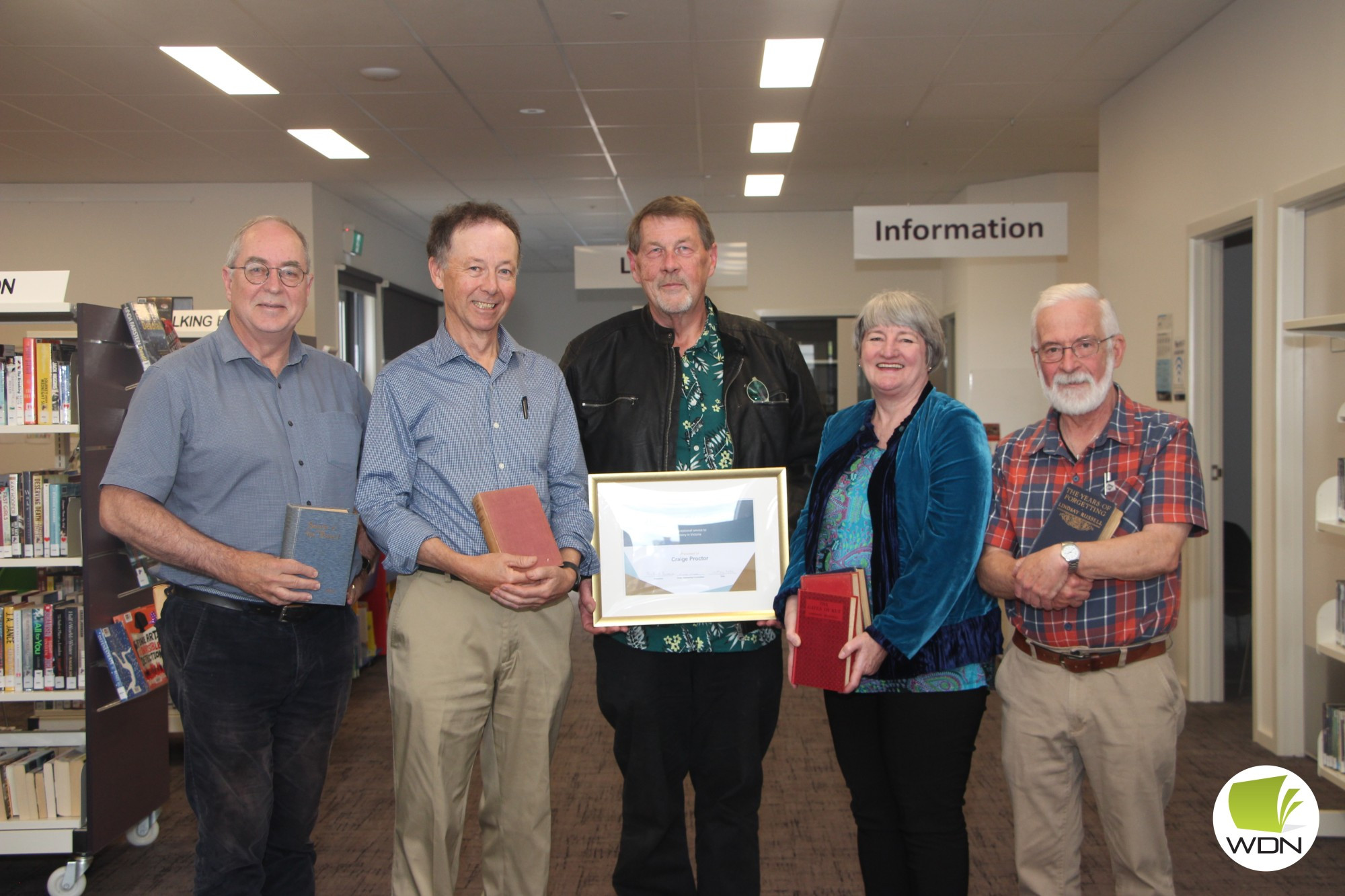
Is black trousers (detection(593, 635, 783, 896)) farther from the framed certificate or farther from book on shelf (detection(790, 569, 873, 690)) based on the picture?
book on shelf (detection(790, 569, 873, 690))

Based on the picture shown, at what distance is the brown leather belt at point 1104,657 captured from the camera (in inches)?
82.4

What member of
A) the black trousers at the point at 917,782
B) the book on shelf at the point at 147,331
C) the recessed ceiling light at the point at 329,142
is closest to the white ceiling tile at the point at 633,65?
the recessed ceiling light at the point at 329,142

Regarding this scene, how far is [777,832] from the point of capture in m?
3.41

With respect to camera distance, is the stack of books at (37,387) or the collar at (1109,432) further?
the stack of books at (37,387)

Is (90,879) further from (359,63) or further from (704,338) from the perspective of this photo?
(359,63)

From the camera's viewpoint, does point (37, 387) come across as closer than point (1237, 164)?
Yes

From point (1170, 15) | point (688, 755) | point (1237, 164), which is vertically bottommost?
point (688, 755)

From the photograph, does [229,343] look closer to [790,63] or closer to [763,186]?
[790,63]

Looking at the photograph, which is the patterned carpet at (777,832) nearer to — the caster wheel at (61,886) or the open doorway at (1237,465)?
the caster wheel at (61,886)

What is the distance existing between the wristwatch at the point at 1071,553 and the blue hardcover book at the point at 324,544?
155cm

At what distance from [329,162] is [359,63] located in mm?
2768

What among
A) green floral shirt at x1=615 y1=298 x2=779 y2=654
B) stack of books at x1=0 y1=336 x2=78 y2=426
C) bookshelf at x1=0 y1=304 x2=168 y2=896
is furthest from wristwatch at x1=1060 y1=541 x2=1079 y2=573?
stack of books at x1=0 y1=336 x2=78 y2=426

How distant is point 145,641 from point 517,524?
1.93m

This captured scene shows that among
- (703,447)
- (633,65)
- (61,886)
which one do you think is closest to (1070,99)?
(633,65)
